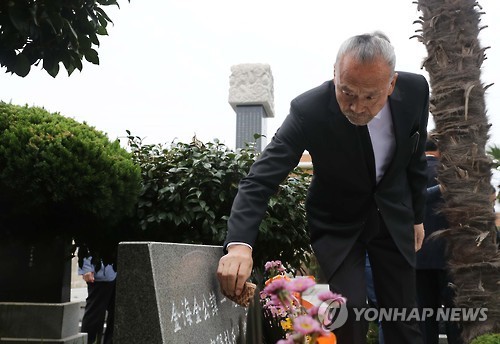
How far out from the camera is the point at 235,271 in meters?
1.95

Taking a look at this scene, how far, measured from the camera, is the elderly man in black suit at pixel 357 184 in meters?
2.39

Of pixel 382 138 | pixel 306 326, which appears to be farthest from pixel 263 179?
pixel 306 326

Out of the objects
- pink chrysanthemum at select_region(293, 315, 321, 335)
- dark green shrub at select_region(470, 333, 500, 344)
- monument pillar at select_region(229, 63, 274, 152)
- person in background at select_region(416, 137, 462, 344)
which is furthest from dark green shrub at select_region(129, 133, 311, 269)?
monument pillar at select_region(229, 63, 274, 152)

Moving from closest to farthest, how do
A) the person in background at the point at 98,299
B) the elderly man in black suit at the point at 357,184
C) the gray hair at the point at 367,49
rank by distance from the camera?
the gray hair at the point at 367,49
the elderly man in black suit at the point at 357,184
the person in background at the point at 98,299

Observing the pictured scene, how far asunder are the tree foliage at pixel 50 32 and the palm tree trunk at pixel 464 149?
296 cm

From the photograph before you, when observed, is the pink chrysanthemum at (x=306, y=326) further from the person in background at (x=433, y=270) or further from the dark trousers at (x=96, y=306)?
the dark trousers at (x=96, y=306)

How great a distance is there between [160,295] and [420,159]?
60.5 inches

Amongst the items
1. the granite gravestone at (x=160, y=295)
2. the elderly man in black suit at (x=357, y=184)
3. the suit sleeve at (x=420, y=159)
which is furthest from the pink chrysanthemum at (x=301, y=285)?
the suit sleeve at (x=420, y=159)

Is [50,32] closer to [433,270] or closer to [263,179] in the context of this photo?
[263,179]

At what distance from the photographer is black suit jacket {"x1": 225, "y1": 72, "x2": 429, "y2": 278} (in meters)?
2.41

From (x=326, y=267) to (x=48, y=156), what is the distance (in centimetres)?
246

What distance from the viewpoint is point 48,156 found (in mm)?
4062

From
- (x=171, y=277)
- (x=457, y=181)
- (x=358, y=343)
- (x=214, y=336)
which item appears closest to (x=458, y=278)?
(x=457, y=181)

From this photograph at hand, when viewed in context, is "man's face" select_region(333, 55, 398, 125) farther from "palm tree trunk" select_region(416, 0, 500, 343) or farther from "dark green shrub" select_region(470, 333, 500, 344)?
"palm tree trunk" select_region(416, 0, 500, 343)
